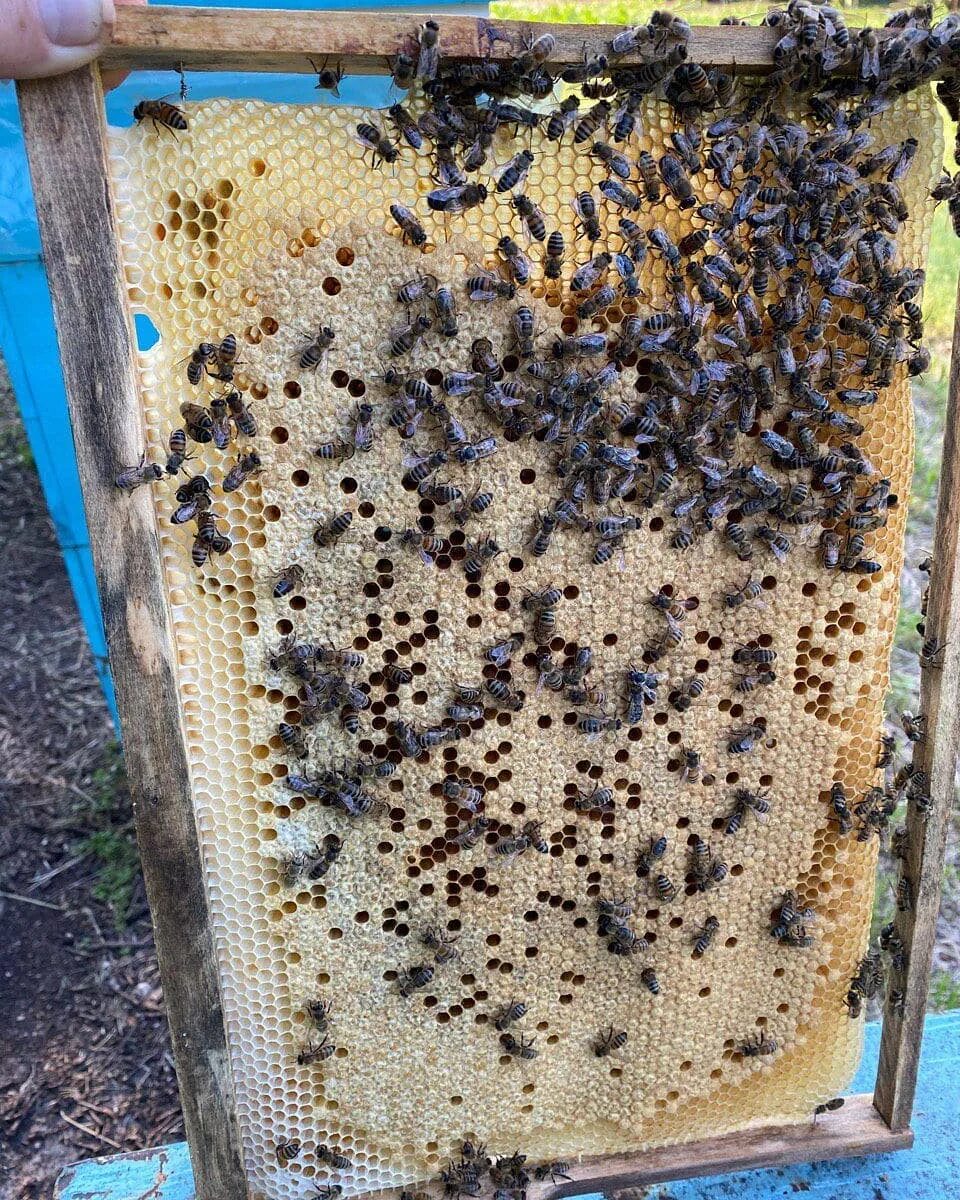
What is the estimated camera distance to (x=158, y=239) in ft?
6.51

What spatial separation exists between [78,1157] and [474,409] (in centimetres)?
401

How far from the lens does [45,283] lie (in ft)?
12.6

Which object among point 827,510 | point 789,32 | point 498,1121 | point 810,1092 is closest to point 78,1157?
point 498,1121

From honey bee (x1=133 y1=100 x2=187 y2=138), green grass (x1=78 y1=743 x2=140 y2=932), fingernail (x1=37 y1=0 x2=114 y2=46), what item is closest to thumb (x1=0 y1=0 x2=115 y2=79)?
fingernail (x1=37 y1=0 x2=114 y2=46)

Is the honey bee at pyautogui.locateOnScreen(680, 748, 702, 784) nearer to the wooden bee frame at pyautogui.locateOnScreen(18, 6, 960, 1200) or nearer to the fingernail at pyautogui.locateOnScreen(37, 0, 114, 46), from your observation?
the wooden bee frame at pyautogui.locateOnScreen(18, 6, 960, 1200)

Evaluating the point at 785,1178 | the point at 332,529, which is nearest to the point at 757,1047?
the point at 785,1178

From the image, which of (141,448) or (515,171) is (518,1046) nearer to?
(141,448)

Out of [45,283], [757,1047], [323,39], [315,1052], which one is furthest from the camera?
[45,283]

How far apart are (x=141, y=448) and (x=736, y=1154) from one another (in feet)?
9.36

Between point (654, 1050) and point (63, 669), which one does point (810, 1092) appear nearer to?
point (654, 1050)

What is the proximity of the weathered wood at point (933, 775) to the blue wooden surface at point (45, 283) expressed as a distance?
2.46 meters

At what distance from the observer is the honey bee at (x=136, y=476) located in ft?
6.35

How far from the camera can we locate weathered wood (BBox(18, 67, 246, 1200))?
180cm

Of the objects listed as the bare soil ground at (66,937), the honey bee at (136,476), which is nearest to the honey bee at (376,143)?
the honey bee at (136,476)
